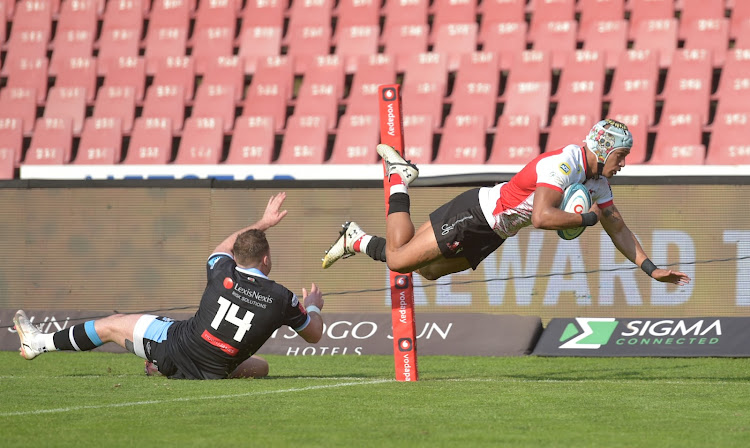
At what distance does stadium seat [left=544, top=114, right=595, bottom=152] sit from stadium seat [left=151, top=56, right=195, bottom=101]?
672 cm

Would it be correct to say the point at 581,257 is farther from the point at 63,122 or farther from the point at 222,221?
the point at 63,122

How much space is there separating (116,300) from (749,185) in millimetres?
8028

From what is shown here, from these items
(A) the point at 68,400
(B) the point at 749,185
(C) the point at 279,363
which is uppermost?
(B) the point at 749,185

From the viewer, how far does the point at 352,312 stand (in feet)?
42.8

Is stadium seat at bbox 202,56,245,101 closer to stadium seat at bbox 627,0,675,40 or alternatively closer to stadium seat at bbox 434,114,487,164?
stadium seat at bbox 434,114,487,164

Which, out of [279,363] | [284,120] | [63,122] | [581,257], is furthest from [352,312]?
[63,122]

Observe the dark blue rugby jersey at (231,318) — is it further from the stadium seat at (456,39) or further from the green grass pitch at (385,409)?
the stadium seat at (456,39)

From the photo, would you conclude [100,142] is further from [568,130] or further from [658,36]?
[658,36]

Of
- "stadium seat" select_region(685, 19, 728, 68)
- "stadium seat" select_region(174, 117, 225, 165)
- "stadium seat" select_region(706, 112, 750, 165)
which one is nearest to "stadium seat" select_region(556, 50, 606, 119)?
"stadium seat" select_region(685, 19, 728, 68)

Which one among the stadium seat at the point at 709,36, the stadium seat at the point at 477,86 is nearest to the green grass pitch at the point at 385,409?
the stadium seat at the point at 477,86

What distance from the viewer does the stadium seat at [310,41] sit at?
63.4ft

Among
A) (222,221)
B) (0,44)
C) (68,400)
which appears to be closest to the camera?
(68,400)

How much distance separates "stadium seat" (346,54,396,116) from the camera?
17688mm

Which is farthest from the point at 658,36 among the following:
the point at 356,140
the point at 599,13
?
the point at 356,140
